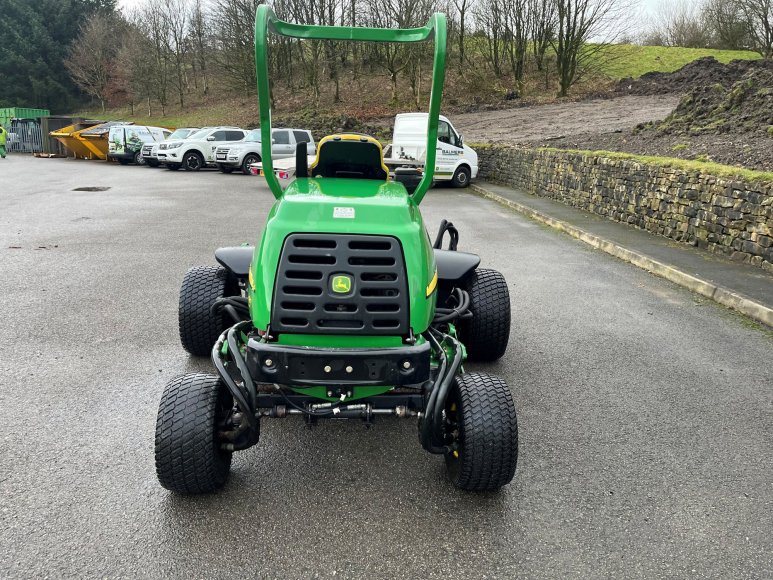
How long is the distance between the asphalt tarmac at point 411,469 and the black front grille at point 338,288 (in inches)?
35.1

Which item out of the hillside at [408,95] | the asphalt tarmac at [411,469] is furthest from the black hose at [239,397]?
the hillside at [408,95]

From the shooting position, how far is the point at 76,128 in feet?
104

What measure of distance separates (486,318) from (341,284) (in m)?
1.97

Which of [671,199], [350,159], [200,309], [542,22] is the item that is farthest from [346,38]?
[542,22]

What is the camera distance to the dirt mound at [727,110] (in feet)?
44.4

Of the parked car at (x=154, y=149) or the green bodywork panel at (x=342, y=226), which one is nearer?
the green bodywork panel at (x=342, y=226)

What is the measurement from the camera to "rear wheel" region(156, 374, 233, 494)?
2975mm

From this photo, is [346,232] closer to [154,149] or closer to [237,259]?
[237,259]

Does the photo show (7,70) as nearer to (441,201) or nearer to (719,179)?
(441,201)

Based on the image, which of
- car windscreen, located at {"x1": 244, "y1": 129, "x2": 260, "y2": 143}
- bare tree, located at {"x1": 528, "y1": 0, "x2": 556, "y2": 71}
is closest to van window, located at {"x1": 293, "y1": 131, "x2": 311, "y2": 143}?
car windscreen, located at {"x1": 244, "y1": 129, "x2": 260, "y2": 143}

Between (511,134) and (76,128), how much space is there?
71.0 ft

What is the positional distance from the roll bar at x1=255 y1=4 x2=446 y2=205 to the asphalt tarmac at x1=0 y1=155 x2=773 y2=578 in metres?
1.67

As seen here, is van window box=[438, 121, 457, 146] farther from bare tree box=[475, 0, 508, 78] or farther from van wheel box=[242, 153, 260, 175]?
bare tree box=[475, 0, 508, 78]

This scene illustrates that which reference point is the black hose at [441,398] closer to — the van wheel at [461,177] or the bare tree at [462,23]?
the van wheel at [461,177]
